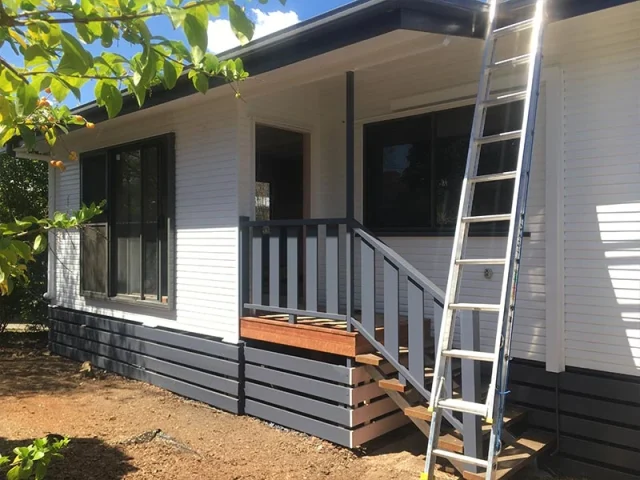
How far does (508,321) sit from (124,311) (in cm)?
533

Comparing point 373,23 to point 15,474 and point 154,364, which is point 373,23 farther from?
point 154,364

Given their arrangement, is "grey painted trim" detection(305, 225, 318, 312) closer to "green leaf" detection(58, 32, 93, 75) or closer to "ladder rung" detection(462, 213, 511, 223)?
"ladder rung" detection(462, 213, 511, 223)

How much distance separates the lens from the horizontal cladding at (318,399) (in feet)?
14.4

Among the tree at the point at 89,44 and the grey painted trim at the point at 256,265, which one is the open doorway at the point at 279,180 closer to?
the grey painted trim at the point at 256,265

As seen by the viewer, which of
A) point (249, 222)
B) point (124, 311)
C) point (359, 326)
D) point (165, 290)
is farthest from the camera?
point (124, 311)

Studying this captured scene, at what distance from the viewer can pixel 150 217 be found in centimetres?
661


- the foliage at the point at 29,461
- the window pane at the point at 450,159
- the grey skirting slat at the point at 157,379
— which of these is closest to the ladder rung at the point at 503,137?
the window pane at the point at 450,159

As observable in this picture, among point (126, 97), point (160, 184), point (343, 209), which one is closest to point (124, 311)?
point (160, 184)

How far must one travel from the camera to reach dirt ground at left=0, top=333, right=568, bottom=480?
13.1ft

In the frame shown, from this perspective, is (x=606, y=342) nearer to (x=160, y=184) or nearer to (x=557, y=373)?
(x=557, y=373)

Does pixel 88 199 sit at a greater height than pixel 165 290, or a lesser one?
greater

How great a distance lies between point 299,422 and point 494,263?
2.46 m

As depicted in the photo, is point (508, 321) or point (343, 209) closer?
point (508, 321)

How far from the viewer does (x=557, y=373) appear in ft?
13.3
